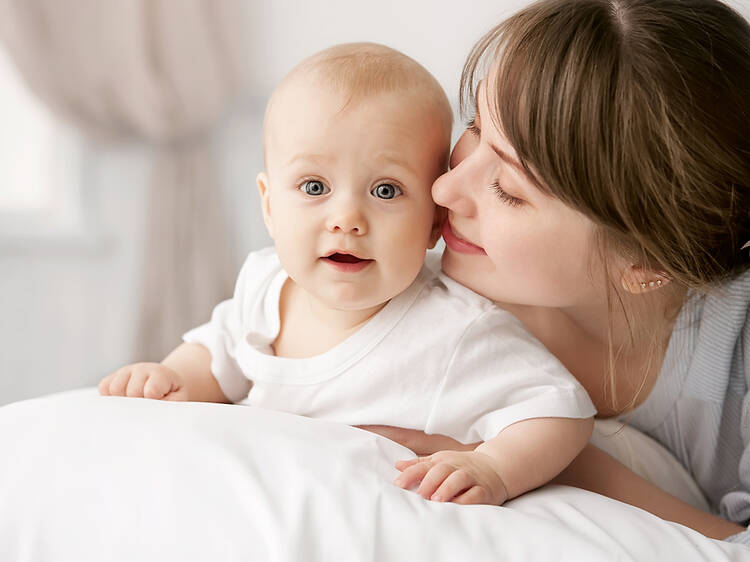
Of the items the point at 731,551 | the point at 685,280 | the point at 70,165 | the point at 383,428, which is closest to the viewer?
the point at 731,551

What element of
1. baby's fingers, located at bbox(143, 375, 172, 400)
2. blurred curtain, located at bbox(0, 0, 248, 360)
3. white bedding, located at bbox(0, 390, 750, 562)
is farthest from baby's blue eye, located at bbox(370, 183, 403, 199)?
blurred curtain, located at bbox(0, 0, 248, 360)

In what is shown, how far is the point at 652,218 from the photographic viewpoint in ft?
3.01

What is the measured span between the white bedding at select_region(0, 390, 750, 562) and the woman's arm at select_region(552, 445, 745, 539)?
24 cm

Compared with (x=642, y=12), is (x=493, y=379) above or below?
below

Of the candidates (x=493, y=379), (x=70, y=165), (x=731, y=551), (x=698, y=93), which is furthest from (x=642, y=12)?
(x=70, y=165)

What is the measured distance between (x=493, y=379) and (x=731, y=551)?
0.33 meters

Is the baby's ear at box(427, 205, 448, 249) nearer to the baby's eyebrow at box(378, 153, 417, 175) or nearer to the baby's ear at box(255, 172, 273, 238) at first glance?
the baby's eyebrow at box(378, 153, 417, 175)

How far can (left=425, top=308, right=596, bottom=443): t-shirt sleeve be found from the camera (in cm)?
102

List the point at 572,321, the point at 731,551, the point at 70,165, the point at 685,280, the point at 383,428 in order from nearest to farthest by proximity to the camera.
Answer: the point at 731,551
the point at 685,280
the point at 383,428
the point at 572,321
the point at 70,165

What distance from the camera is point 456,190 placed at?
0.99m

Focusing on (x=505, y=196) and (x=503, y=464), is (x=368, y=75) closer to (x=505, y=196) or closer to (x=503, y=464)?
(x=505, y=196)

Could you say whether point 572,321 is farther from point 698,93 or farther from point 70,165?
point 70,165

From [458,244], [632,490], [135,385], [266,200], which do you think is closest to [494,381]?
[458,244]

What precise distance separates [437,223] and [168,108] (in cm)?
101
